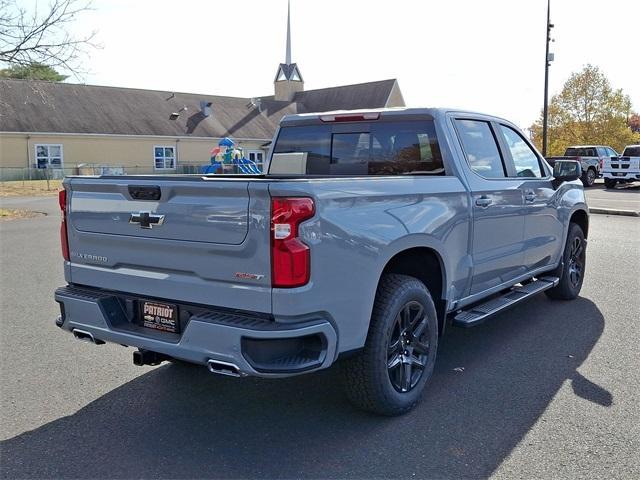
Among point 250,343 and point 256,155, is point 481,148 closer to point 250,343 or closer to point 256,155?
point 250,343

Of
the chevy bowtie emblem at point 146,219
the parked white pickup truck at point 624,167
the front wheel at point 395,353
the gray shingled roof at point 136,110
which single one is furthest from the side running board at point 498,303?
the gray shingled roof at point 136,110

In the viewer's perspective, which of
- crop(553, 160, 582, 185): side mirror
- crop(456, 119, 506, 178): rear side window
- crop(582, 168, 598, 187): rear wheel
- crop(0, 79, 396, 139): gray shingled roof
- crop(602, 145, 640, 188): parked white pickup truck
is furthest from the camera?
crop(0, 79, 396, 139): gray shingled roof

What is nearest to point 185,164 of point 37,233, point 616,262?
point 37,233

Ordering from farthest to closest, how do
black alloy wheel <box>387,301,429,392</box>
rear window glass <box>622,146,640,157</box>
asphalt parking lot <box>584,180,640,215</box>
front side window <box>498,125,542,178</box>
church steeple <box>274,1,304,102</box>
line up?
church steeple <box>274,1,304,102</box>
rear window glass <box>622,146,640,157</box>
asphalt parking lot <box>584,180,640,215</box>
front side window <box>498,125,542,178</box>
black alloy wheel <box>387,301,429,392</box>

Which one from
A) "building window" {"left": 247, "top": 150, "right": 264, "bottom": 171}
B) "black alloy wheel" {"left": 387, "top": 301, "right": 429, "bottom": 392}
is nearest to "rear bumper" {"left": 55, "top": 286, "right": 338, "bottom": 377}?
"black alloy wheel" {"left": 387, "top": 301, "right": 429, "bottom": 392}

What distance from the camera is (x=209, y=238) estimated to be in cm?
325

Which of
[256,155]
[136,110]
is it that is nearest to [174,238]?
[136,110]

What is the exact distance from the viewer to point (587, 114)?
40.2 metres

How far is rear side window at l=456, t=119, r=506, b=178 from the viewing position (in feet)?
16.0

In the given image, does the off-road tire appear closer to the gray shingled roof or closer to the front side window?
the front side window

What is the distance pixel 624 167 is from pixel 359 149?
24.7 metres

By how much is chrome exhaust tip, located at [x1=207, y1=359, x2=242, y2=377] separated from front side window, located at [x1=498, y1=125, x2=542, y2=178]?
139 inches

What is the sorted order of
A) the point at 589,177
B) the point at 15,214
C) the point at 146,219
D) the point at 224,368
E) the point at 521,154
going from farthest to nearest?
the point at 589,177, the point at 15,214, the point at 521,154, the point at 146,219, the point at 224,368

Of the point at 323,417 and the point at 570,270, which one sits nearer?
the point at 323,417
